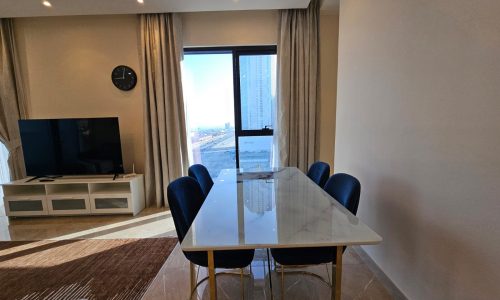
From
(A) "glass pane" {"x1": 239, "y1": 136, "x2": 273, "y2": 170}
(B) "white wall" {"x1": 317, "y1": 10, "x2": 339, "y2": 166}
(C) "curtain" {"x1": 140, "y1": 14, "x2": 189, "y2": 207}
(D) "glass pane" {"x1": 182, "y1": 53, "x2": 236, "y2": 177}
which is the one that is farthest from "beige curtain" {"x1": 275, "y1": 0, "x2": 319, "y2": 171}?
(C) "curtain" {"x1": 140, "y1": 14, "x2": 189, "y2": 207}

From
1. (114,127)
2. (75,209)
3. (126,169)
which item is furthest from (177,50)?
(75,209)

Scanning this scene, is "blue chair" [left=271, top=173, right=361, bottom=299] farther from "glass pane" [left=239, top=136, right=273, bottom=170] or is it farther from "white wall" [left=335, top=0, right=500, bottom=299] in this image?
"glass pane" [left=239, top=136, right=273, bottom=170]

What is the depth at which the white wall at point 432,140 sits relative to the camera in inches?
45.0

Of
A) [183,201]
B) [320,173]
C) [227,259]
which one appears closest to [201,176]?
[183,201]

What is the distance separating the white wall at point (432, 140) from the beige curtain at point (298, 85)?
1.26 m

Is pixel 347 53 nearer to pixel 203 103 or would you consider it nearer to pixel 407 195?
pixel 407 195

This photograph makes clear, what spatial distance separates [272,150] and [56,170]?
10.0 ft

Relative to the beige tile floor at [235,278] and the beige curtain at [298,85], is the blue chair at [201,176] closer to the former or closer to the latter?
the beige tile floor at [235,278]

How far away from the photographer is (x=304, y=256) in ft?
5.16

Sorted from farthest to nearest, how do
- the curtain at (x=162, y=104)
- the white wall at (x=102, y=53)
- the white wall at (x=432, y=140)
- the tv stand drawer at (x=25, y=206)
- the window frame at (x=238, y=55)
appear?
the window frame at (x=238, y=55) < the white wall at (x=102, y=53) < the curtain at (x=162, y=104) < the tv stand drawer at (x=25, y=206) < the white wall at (x=432, y=140)

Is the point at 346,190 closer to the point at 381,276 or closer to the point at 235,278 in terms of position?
the point at 381,276

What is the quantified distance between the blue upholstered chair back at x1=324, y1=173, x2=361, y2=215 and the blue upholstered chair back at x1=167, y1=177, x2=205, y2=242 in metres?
1.02

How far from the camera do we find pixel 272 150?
3826 millimetres

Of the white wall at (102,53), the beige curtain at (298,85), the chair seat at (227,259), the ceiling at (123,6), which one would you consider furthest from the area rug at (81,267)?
the ceiling at (123,6)
